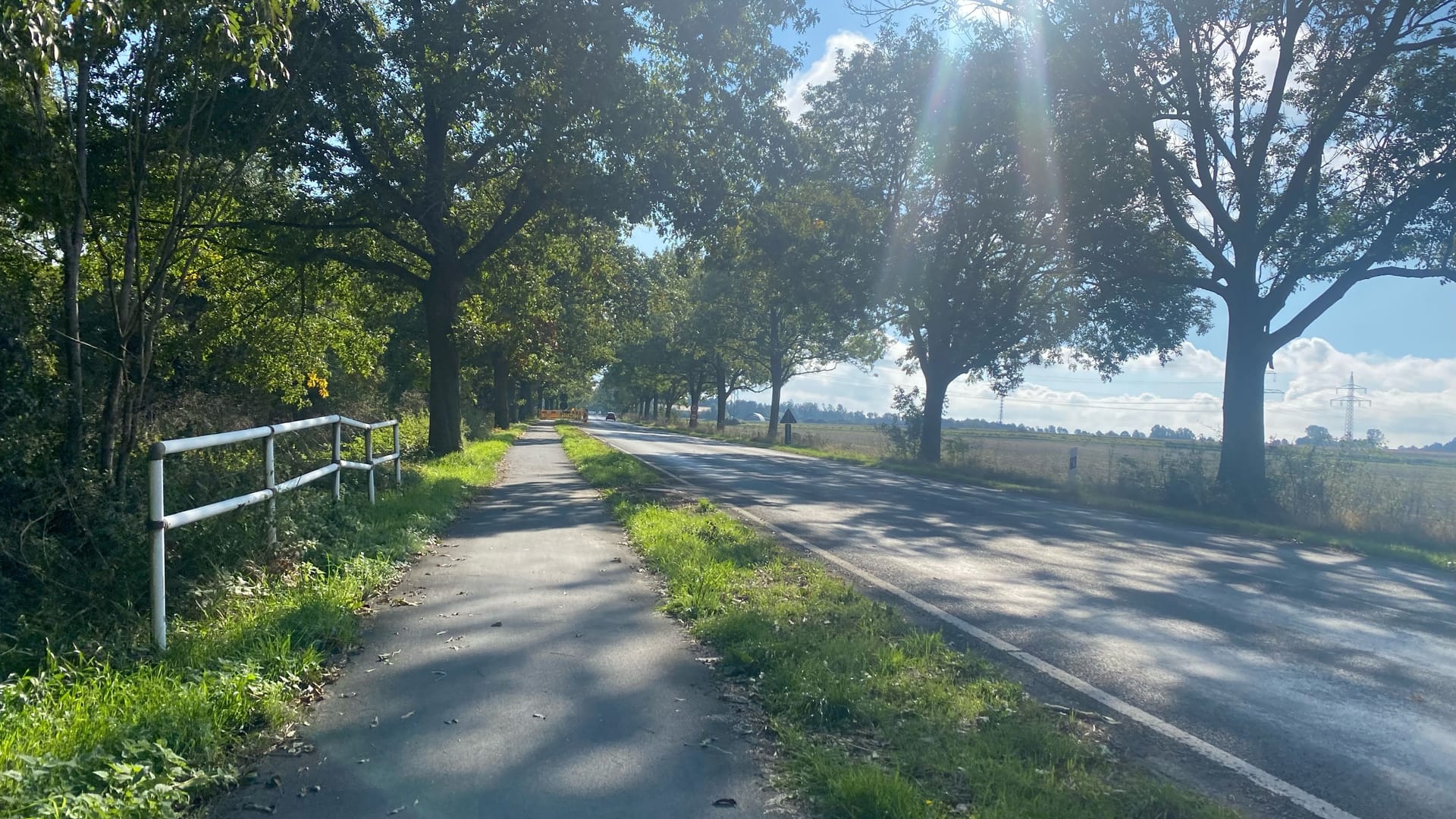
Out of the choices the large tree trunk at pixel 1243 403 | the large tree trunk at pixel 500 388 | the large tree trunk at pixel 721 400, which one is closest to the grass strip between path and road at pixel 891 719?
the large tree trunk at pixel 1243 403

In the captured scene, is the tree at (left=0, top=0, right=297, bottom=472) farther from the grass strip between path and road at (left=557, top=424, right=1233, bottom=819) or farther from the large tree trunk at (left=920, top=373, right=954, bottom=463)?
the large tree trunk at (left=920, top=373, right=954, bottom=463)

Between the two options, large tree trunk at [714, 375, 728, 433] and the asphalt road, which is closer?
the asphalt road

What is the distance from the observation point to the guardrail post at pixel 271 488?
7039mm

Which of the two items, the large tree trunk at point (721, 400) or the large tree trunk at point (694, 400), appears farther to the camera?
the large tree trunk at point (694, 400)

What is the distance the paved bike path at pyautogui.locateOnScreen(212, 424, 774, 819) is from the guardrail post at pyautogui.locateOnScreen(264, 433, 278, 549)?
109 centimetres

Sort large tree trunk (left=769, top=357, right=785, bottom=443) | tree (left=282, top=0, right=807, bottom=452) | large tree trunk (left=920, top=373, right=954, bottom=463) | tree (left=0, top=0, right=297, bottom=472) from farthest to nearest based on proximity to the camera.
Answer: large tree trunk (left=769, top=357, right=785, bottom=443)
large tree trunk (left=920, top=373, right=954, bottom=463)
tree (left=282, top=0, right=807, bottom=452)
tree (left=0, top=0, right=297, bottom=472)

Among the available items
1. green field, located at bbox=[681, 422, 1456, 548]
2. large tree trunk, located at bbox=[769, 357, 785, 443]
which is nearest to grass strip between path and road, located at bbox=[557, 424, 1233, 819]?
green field, located at bbox=[681, 422, 1456, 548]

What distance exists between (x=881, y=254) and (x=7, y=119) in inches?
961

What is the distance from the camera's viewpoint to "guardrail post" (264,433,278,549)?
704cm

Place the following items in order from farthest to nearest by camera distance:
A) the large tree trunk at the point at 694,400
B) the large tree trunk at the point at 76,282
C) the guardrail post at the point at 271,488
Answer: the large tree trunk at the point at 694,400
the guardrail post at the point at 271,488
the large tree trunk at the point at 76,282

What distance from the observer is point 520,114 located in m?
14.9

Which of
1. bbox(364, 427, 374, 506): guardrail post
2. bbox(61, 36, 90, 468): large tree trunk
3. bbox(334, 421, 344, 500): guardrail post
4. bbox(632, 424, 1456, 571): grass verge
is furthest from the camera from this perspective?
bbox(632, 424, 1456, 571): grass verge

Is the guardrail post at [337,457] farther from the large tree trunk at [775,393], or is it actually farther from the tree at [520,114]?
the large tree trunk at [775,393]

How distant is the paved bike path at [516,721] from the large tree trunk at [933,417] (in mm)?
25697
